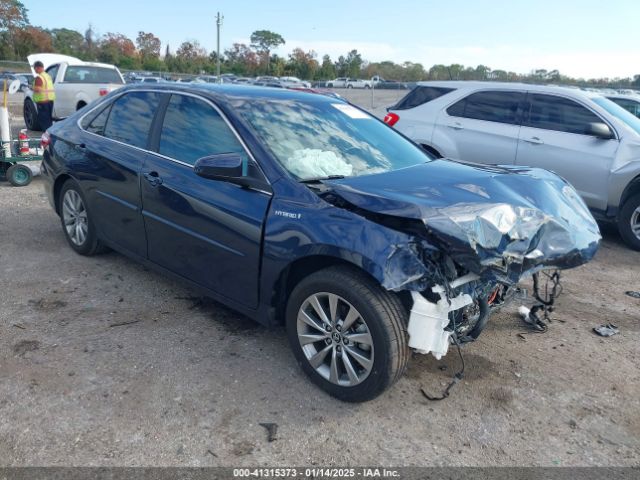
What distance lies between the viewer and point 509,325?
4285 millimetres

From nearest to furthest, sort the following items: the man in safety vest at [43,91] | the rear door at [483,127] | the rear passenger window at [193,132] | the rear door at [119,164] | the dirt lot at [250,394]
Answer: the dirt lot at [250,394]
the rear passenger window at [193,132]
the rear door at [119,164]
the rear door at [483,127]
the man in safety vest at [43,91]

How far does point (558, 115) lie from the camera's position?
705 centimetres

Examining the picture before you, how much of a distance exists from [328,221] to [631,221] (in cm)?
493

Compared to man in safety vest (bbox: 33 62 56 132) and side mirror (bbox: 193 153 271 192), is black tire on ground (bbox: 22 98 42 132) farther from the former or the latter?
side mirror (bbox: 193 153 271 192)

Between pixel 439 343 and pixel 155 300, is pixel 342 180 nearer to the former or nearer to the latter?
pixel 439 343

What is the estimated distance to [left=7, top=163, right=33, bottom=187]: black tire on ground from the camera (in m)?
8.17

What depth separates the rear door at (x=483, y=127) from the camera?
736cm

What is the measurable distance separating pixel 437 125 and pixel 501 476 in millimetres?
6007

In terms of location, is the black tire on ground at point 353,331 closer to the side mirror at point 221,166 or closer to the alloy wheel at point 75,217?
the side mirror at point 221,166

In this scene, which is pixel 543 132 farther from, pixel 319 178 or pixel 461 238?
pixel 461 238

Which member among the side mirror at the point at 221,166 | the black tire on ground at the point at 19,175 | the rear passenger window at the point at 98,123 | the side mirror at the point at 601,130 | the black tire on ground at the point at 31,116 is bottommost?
the black tire on ground at the point at 19,175

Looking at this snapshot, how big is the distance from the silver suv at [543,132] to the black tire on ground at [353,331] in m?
4.80

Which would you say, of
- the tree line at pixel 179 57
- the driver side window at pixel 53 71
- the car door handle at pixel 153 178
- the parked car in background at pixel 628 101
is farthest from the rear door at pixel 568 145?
the tree line at pixel 179 57

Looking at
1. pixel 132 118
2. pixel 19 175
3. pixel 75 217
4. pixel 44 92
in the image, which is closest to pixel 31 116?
pixel 44 92
